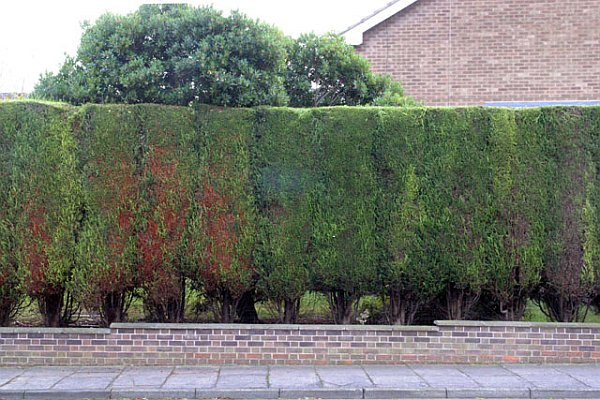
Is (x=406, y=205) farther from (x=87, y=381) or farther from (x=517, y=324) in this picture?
(x=87, y=381)

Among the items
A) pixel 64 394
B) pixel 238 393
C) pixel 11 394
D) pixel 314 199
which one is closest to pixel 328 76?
pixel 314 199

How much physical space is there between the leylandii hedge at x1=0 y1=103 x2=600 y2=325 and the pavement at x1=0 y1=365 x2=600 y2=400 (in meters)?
1.07

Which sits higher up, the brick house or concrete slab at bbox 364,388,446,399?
the brick house

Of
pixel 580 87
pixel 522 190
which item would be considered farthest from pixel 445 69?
pixel 522 190

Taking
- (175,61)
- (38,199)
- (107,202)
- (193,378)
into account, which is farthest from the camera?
(175,61)

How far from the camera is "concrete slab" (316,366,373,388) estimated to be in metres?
7.63

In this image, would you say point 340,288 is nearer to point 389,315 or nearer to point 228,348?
point 389,315

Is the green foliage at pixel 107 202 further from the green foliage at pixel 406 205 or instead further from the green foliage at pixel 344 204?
the green foliage at pixel 406 205

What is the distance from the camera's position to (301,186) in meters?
8.98

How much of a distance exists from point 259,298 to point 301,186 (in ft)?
5.87

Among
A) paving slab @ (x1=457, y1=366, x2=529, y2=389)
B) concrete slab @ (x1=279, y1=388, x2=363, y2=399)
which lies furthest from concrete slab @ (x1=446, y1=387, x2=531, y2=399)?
concrete slab @ (x1=279, y1=388, x2=363, y2=399)

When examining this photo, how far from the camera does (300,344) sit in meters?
8.82

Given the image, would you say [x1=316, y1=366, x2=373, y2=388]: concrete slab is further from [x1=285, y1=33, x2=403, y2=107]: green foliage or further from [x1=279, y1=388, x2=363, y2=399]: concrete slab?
[x1=285, y1=33, x2=403, y2=107]: green foliage

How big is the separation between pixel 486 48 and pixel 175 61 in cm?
742
